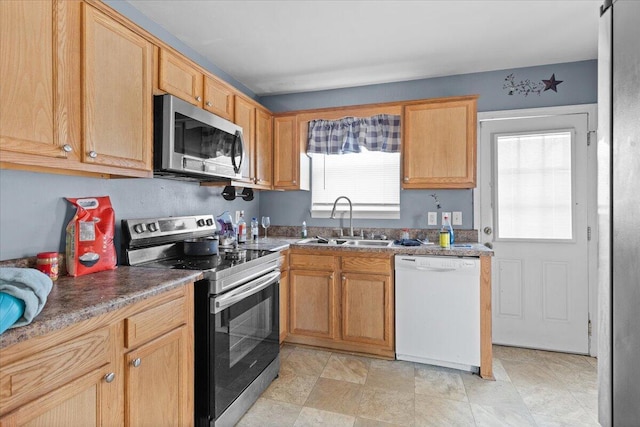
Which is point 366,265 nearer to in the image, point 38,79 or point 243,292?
point 243,292

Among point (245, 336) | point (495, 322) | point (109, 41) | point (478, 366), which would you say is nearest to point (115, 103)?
point (109, 41)

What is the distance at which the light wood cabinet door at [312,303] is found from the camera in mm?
2727

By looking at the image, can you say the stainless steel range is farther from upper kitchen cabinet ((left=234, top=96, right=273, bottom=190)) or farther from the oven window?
upper kitchen cabinet ((left=234, top=96, right=273, bottom=190))

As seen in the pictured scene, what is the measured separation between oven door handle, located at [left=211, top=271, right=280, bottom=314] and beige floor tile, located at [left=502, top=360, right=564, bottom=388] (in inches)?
73.0

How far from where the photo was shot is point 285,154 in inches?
127

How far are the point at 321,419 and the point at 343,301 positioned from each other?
0.95 metres

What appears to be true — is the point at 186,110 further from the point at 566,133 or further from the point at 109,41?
the point at 566,133

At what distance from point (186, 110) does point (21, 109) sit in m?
0.81

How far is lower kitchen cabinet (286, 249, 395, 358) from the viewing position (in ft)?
8.54

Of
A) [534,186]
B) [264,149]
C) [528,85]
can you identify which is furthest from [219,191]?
[528,85]

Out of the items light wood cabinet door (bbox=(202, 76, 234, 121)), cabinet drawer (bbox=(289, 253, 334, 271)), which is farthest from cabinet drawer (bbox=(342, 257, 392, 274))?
light wood cabinet door (bbox=(202, 76, 234, 121))

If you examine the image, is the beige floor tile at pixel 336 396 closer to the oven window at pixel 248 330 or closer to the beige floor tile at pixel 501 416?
the oven window at pixel 248 330

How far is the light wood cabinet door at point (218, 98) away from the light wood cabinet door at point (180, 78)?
0.06 m

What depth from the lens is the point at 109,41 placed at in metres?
1.54
